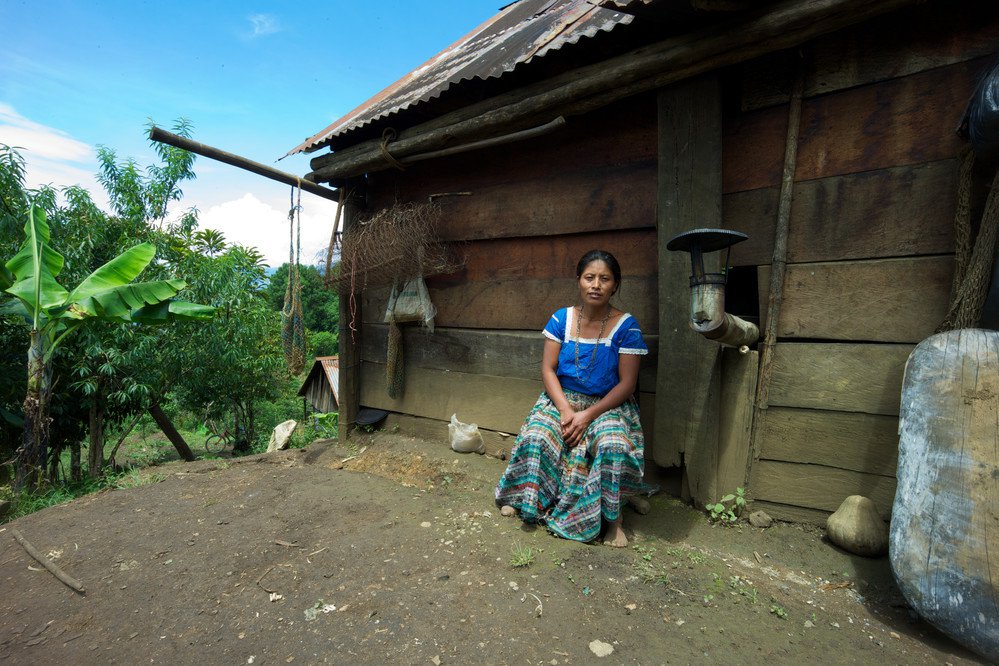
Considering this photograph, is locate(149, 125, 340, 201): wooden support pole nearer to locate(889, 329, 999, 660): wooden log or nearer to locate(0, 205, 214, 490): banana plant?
locate(0, 205, 214, 490): banana plant

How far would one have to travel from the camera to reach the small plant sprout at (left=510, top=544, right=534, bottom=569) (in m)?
2.23

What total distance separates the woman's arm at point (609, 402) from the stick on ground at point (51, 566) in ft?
8.22

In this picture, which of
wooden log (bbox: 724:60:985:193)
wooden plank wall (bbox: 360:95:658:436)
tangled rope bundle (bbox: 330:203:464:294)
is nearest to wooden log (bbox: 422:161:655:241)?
wooden plank wall (bbox: 360:95:658:436)

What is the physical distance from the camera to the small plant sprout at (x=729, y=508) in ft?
8.23

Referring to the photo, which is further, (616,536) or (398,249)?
Result: (398,249)

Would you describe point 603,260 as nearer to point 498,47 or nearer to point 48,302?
point 498,47

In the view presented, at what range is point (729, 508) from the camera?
2.54 m

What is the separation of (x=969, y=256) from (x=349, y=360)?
Answer: 14.4 ft

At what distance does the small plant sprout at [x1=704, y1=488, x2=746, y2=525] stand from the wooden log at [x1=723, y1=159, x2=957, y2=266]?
125 centimetres

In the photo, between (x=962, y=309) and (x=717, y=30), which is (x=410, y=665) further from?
(x=717, y=30)

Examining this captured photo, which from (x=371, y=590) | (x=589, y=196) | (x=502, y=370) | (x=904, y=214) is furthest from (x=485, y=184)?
(x=371, y=590)

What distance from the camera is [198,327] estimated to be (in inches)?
317

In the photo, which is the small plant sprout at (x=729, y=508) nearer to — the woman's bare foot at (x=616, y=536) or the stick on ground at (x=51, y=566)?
the woman's bare foot at (x=616, y=536)

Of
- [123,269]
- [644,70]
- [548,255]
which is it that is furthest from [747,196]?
[123,269]
